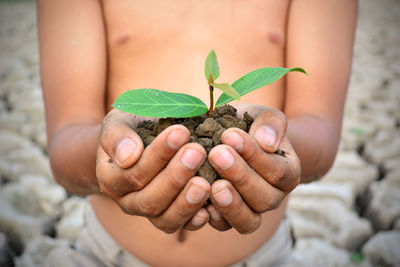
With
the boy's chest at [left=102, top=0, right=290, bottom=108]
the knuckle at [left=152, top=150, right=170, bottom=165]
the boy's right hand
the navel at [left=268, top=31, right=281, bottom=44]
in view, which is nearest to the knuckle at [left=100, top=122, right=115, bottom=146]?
the boy's right hand

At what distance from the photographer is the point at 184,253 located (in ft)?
4.23

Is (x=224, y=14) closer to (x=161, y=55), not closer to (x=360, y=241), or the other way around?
(x=161, y=55)

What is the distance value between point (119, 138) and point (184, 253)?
2.23 ft

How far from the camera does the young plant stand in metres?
0.78

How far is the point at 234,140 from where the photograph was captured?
0.76 m

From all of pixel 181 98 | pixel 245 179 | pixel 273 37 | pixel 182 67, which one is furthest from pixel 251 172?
pixel 273 37

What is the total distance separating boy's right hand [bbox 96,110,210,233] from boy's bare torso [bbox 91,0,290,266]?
46 centimetres

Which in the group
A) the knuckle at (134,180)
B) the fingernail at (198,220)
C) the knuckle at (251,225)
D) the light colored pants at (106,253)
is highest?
the knuckle at (134,180)

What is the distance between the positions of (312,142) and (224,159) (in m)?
0.53

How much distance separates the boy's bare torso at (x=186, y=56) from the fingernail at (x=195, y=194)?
56 centimetres

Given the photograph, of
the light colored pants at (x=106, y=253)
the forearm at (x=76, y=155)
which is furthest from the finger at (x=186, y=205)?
the light colored pants at (x=106, y=253)

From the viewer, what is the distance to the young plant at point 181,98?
2.54ft

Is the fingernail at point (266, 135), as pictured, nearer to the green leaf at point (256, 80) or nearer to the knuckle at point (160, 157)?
the green leaf at point (256, 80)

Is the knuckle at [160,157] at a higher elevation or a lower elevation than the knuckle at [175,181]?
higher
